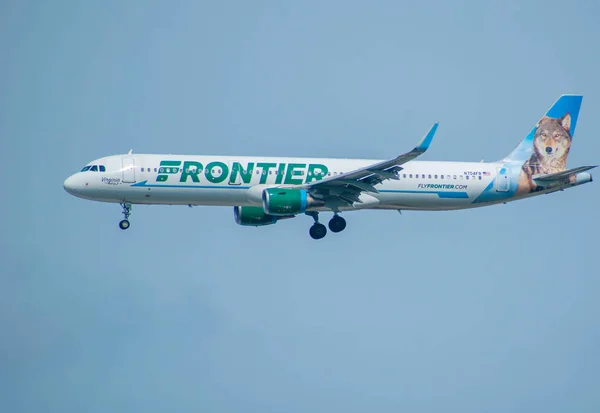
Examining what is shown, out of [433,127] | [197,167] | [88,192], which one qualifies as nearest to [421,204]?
[433,127]

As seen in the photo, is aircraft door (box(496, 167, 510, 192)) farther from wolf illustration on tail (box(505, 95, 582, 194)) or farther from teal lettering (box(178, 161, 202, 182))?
teal lettering (box(178, 161, 202, 182))

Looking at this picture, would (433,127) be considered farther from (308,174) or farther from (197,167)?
(197,167)

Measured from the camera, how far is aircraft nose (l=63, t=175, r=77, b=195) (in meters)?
63.2

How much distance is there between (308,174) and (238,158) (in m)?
3.91

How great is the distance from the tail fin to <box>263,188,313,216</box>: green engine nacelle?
14.0 meters

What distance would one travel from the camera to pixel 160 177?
62.8m

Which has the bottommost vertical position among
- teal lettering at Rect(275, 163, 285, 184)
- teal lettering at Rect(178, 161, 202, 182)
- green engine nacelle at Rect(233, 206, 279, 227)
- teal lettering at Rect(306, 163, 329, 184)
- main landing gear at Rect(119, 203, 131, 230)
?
main landing gear at Rect(119, 203, 131, 230)

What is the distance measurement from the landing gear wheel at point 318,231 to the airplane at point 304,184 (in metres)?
0.06

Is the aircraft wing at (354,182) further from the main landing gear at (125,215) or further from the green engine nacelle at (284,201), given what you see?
the main landing gear at (125,215)

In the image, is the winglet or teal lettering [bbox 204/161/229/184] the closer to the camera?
the winglet

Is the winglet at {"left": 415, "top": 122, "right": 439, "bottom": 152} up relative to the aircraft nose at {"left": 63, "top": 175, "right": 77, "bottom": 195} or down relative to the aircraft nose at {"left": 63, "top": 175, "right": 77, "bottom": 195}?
up

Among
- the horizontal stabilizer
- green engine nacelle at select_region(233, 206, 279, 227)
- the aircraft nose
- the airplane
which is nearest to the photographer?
the airplane

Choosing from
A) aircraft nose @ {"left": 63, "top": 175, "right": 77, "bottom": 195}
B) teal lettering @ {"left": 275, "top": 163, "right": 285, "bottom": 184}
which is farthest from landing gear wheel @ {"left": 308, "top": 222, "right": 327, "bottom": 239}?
aircraft nose @ {"left": 63, "top": 175, "right": 77, "bottom": 195}

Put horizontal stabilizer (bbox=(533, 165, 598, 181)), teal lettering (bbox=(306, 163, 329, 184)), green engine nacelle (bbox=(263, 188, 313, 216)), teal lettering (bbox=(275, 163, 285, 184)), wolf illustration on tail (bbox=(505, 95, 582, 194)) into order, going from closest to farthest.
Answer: green engine nacelle (bbox=(263, 188, 313, 216)) < teal lettering (bbox=(275, 163, 285, 184)) < horizontal stabilizer (bbox=(533, 165, 598, 181)) < teal lettering (bbox=(306, 163, 329, 184)) < wolf illustration on tail (bbox=(505, 95, 582, 194))
